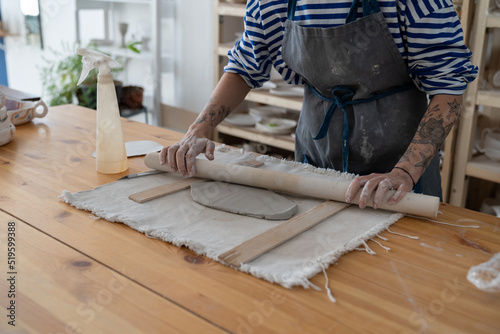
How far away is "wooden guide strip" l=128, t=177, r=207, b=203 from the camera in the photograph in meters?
1.08

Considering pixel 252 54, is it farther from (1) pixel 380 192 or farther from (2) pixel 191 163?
(1) pixel 380 192

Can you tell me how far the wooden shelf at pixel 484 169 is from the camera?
7.25ft

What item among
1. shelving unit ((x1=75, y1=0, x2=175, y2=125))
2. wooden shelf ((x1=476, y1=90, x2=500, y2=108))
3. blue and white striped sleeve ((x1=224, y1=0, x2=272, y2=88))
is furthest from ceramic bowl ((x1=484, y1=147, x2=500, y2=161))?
shelving unit ((x1=75, y1=0, x2=175, y2=125))

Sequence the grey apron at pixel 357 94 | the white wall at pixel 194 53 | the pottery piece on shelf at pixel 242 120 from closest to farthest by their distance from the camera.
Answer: the grey apron at pixel 357 94 < the pottery piece on shelf at pixel 242 120 < the white wall at pixel 194 53

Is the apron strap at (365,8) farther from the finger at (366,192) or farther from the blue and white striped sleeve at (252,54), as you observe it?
the finger at (366,192)

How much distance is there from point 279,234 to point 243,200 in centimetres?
17

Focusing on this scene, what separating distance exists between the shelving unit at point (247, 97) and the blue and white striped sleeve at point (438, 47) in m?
1.50

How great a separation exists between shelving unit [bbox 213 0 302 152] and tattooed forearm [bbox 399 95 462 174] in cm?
153

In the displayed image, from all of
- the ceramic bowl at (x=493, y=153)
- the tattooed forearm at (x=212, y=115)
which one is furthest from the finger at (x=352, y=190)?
the ceramic bowl at (x=493, y=153)

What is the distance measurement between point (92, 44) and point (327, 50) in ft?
8.75

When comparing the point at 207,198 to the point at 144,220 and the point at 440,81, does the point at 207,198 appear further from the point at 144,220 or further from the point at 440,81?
the point at 440,81

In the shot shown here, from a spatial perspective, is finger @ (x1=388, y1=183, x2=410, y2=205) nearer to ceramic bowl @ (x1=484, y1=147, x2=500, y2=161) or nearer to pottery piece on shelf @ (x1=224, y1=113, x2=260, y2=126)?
ceramic bowl @ (x1=484, y1=147, x2=500, y2=161)

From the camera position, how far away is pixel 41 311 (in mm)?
704

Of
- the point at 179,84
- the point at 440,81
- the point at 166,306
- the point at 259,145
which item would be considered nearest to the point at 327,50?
the point at 440,81
